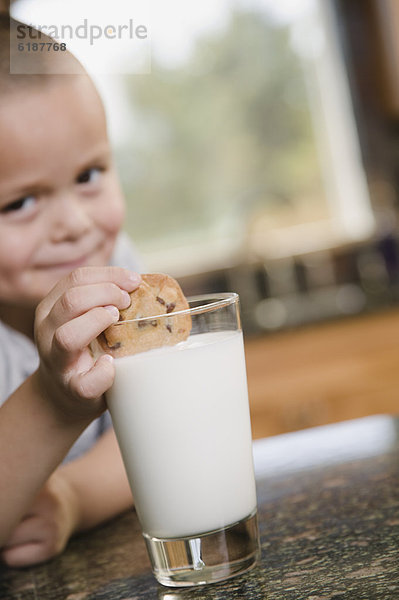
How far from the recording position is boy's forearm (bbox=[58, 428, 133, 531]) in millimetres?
865

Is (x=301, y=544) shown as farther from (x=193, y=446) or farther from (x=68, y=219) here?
(x=68, y=219)

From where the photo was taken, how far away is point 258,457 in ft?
3.32

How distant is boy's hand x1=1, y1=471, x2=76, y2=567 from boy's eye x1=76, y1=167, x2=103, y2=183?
0.37 metres

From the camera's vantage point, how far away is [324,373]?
2.49m

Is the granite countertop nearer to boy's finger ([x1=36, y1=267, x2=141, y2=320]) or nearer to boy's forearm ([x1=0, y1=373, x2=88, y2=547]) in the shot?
boy's forearm ([x1=0, y1=373, x2=88, y2=547])

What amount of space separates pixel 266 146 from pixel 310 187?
0.90 feet

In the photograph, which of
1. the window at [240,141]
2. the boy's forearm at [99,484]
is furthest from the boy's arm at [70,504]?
the window at [240,141]

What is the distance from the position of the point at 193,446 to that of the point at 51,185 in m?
0.42

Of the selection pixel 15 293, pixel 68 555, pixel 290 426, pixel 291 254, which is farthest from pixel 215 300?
pixel 291 254

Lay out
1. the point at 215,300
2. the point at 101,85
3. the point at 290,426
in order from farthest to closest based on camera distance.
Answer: the point at 101,85
the point at 290,426
the point at 215,300

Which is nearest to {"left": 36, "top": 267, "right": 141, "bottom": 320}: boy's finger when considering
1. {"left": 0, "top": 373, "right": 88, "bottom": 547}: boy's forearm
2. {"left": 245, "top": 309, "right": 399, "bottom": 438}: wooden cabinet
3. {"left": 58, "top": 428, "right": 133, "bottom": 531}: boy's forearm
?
{"left": 0, "top": 373, "right": 88, "bottom": 547}: boy's forearm

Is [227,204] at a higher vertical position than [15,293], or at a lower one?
higher

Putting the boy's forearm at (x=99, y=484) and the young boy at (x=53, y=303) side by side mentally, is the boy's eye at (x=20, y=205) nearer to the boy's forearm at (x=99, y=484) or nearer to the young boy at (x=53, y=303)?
the young boy at (x=53, y=303)

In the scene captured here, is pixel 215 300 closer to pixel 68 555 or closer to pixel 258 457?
pixel 68 555
